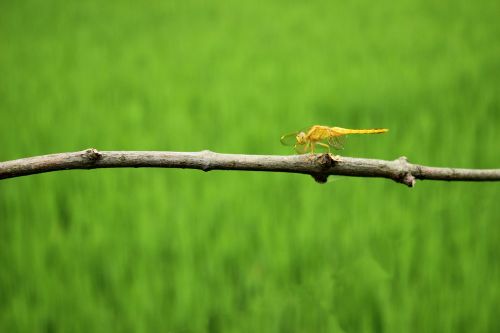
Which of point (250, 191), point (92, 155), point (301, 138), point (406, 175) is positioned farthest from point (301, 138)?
point (250, 191)

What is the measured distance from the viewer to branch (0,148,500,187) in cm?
47

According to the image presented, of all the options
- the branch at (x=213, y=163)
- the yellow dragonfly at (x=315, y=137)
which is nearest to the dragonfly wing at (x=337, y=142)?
the yellow dragonfly at (x=315, y=137)

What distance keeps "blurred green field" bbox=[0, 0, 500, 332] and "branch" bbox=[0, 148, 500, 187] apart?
1.36 feet

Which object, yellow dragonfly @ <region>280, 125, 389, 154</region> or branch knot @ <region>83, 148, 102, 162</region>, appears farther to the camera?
yellow dragonfly @ <region>280, 125, 389, 154</region>

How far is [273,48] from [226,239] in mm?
2216

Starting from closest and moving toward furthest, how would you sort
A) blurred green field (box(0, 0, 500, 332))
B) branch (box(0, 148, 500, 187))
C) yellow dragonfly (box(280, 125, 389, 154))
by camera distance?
branch (box(0, 148, 500, 187))
yellow dragonfly (box(280, 125, 389, 154))
blurred green field (box(0, 0, 500, 332))

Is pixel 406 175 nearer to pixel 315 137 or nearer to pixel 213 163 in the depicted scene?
pixel 315 137

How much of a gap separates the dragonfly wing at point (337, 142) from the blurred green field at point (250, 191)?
37 cm

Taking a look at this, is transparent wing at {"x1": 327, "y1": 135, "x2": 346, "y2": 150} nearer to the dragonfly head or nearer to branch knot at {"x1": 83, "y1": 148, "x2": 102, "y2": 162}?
the dragonfly head

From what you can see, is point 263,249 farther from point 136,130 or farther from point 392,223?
point 136,130

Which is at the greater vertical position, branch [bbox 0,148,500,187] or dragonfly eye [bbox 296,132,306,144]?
dragonfly eye [bbox 296,132,306,144]

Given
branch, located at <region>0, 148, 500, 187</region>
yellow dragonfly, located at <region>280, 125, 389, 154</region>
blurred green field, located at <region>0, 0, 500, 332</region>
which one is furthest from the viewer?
blurred green field, located at <region>0, 0, 500, 332</region>

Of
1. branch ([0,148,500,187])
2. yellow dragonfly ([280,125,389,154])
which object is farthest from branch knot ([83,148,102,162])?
yellow dragonfly ([280,125,389,154])

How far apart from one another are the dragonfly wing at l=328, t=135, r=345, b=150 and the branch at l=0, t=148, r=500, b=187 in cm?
12
